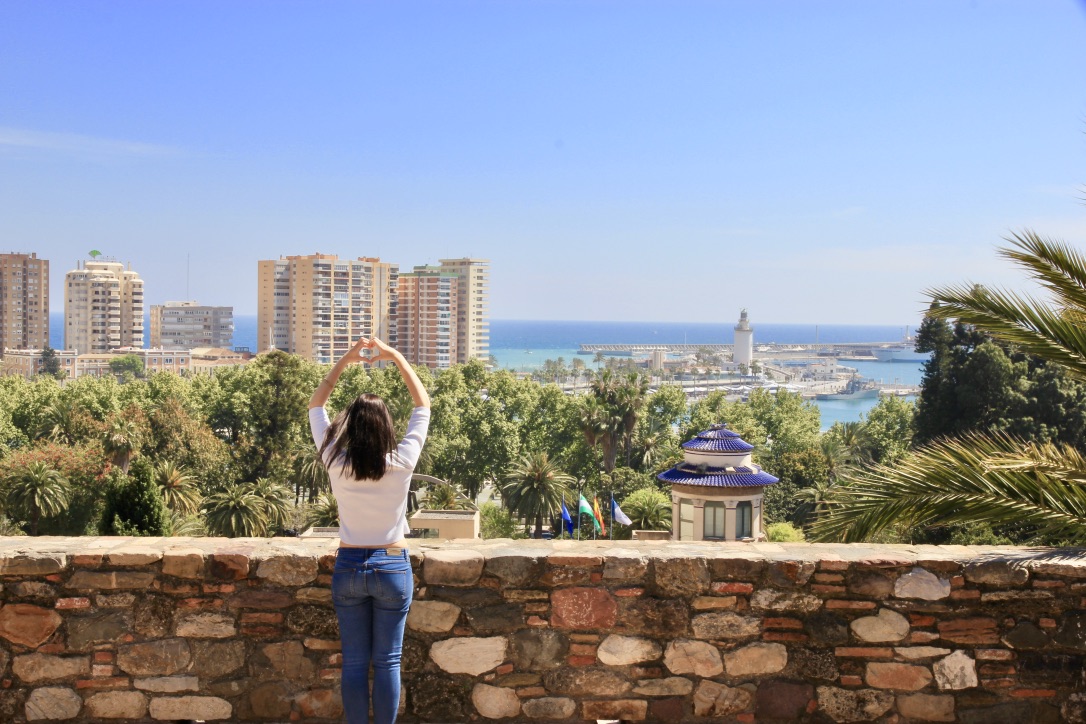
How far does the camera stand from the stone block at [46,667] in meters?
4.01

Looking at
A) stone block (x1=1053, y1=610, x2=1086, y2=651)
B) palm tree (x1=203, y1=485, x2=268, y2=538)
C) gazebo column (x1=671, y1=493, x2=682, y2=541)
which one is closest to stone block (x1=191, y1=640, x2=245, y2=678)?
stone block (x1=1053, y1=610, x2=1086, y2=651)

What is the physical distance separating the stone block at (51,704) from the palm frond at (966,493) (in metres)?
3.56

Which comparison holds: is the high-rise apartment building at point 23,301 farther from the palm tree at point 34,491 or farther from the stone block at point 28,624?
the stone block at point 28,624

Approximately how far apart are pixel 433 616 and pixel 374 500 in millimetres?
781

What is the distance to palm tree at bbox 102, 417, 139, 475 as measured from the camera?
45.9 m

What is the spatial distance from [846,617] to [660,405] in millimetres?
60119

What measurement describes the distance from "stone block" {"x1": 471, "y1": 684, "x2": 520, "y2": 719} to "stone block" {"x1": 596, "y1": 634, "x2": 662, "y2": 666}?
0.40 metres

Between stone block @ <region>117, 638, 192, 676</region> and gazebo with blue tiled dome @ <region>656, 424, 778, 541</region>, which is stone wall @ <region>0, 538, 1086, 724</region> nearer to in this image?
stone block @ <region>117, 638, 192, 676</region>

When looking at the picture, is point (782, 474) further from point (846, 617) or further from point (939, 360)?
point (846, 617)

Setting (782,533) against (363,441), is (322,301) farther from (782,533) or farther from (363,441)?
(363,441)

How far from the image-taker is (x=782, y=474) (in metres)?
50.4

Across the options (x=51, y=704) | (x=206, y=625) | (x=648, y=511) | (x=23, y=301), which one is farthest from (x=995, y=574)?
(x=23, y=301)

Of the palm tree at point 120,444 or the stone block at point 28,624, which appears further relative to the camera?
the palm tree at point 120,444

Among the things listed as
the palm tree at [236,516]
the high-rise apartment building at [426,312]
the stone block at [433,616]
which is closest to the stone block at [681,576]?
the stone block at [433,616]
